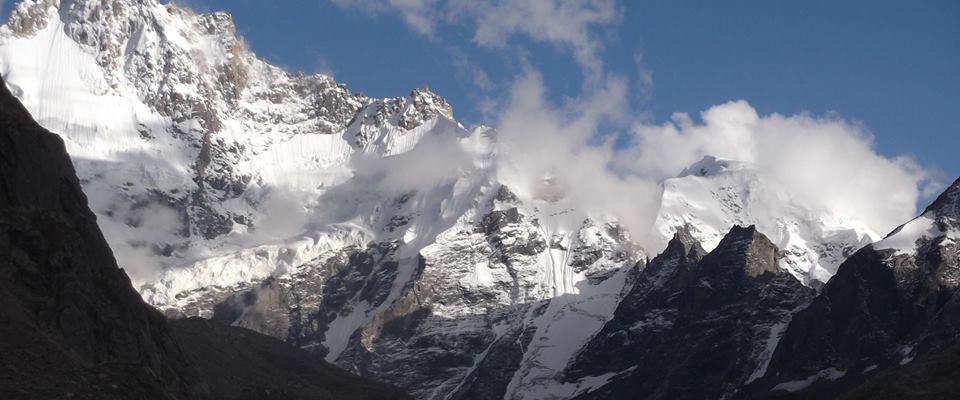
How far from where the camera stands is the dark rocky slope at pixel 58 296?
123 m

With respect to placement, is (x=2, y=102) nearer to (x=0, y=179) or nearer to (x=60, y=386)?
(x=0, y=179)

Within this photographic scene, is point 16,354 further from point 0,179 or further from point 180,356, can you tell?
point 180,356

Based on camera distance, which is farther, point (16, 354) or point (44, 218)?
point (44, 218)

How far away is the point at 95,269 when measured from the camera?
6088 inches

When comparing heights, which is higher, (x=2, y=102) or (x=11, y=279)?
(x=2, y=102)

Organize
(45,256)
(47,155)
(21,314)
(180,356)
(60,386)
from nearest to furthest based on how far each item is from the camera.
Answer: (60,386), (21,314), (45,256), (47,155), (180,356)

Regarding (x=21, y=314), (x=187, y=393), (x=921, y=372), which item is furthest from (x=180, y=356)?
(x=921, y=372)

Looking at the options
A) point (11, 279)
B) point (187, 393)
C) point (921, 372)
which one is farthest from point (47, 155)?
point (921, 372)

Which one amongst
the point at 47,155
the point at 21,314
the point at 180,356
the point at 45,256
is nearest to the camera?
the point at 21,314

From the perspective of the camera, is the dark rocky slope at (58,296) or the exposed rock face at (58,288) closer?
the dark rocky slope at (58,296)

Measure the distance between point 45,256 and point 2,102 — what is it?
1703 cm

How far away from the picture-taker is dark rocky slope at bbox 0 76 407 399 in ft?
405

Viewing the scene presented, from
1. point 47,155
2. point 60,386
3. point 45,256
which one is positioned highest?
point 47,155

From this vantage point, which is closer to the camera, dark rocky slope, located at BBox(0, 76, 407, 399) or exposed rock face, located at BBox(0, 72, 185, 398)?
dark rocky slope, located at BBox(0, 76, 407, 399)
